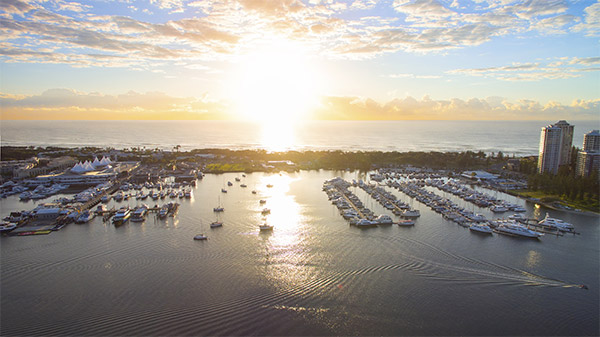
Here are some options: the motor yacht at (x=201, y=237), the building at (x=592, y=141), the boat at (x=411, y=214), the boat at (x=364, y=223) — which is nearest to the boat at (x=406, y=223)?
the boat at (x=411, y=214)

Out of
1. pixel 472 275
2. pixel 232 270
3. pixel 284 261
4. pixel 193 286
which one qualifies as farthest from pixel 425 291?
pixel 193 286

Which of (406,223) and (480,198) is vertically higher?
(480,198)

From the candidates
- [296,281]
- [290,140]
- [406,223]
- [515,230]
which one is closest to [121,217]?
[296,281]

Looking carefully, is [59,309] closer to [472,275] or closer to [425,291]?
[425,291]

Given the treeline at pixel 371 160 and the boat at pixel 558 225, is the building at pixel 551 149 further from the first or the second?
the boat at pixel 558 225

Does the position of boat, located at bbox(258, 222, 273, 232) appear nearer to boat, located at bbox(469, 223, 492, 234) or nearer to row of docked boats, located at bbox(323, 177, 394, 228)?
row of docked boats, located at bbox(323, 177, 394, 228)

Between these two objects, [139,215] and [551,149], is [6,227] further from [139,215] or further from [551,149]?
[551,149]

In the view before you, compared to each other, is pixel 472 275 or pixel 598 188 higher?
pixel 598 188
